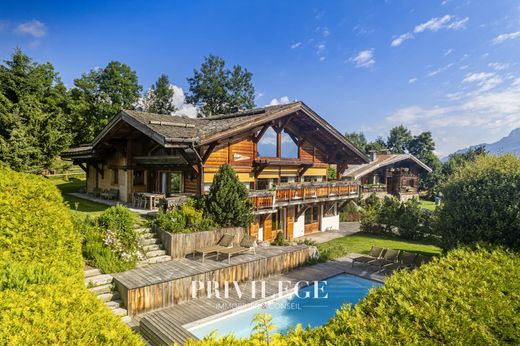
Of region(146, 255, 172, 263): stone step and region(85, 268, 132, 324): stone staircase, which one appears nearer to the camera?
region(85, 268, 132, 324): stone staircase

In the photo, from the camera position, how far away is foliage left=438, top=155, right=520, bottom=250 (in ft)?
32.3

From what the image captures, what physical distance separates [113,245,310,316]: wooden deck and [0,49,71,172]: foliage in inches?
811

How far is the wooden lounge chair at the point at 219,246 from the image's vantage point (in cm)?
1296

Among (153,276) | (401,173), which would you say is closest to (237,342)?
(153,276)

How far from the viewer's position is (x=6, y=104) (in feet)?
88.1

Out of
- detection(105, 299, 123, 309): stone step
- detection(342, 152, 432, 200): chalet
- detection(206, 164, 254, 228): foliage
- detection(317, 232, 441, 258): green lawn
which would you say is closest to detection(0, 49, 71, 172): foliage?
detection(206, 164, 254, 228): foliage

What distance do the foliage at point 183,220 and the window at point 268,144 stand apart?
22.3 feet

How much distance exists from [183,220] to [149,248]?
1.97m

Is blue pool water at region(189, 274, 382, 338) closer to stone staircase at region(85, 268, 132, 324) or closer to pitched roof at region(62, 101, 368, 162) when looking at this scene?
stone staircase at region(85, 268, 132, 324)

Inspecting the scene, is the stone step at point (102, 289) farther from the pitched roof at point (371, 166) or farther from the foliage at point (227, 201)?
the pitched roof at point (371, 166)

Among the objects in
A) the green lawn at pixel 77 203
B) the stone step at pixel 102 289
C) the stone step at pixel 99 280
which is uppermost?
the green lawn at pixel 77 203

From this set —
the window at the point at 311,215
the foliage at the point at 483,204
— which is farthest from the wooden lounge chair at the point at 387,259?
the window at the point at 311,215

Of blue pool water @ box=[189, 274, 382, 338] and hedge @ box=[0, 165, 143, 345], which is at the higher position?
hedge @ box=[0, 165, 143, 345]

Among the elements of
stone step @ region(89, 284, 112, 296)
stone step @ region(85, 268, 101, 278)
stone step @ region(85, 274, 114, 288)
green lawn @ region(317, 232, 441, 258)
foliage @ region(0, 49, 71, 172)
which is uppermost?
foliage @ region(0, 49, 71, 172)
